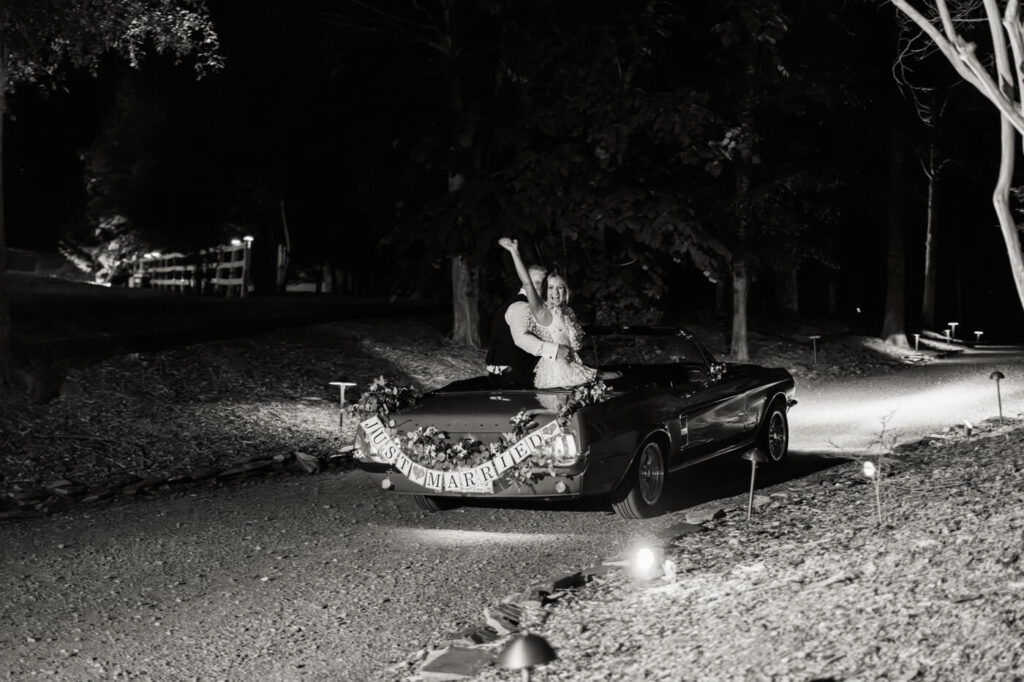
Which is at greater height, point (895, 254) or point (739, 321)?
point (895, 254)

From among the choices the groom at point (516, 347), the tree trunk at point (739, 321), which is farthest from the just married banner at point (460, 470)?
the tree trunk at point (739, 321)

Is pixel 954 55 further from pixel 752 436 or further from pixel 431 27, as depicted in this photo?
pixel 431 27

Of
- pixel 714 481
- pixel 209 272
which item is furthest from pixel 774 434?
pixel 209 272

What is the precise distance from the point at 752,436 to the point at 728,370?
68 cm

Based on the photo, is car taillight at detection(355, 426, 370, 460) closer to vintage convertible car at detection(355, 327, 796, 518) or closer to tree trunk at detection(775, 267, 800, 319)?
vintage convertible car at detection(355, 327, 796, 518)

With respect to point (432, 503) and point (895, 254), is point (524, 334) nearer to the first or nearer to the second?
point (432, 503)

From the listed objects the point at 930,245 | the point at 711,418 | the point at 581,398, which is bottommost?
the point at 711,418

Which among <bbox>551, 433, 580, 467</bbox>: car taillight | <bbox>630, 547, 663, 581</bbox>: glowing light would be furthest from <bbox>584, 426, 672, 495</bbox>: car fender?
<bbox>630, 547, 663, 581</bbox>: glowing light

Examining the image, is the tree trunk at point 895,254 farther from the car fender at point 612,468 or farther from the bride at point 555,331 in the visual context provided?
the car fender at point 612,468

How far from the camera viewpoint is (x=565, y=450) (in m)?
8.21

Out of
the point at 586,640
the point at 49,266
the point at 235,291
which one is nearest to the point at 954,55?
the point at 586,640

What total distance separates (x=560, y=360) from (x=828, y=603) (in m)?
4.39

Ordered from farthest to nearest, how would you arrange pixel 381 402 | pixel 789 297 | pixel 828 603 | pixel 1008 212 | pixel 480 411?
pixel 789 297, pixel 381 402, pixel 480 411, pixel 1008 212, pixel 828 603

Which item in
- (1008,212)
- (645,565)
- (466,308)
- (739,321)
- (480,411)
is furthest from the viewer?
(739,321)
